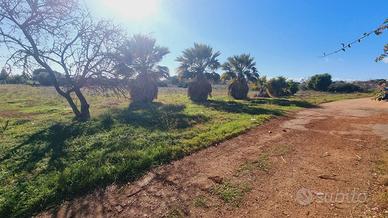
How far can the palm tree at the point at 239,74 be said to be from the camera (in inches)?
1363

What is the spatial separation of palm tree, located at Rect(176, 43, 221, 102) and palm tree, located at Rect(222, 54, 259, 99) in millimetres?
3619

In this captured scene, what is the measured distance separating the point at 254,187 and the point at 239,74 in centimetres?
3016

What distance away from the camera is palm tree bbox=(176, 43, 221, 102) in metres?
29.7

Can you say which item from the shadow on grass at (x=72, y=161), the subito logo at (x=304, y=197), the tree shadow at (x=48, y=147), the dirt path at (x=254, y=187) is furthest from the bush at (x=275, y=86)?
the subito logo at (x=304, y=197)

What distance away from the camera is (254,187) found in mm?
6016

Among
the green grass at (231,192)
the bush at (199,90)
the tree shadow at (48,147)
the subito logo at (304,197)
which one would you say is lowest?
the tree shadow at (48,147)

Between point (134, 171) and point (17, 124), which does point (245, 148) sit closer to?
point (134, 171)

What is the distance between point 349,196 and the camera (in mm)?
5430

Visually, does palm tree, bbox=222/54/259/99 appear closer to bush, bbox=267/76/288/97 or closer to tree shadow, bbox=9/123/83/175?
bush, bbox=267/76/288/97

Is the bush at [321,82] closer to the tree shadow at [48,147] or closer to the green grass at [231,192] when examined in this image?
the tree shadow at [48,147]

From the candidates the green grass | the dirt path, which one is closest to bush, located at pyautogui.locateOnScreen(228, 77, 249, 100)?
the dirt path

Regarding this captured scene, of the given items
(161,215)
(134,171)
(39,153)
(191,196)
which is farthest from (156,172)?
(39,153)

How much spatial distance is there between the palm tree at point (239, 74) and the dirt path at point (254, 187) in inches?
1005

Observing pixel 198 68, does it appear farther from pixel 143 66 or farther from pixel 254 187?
pixel 254 187
